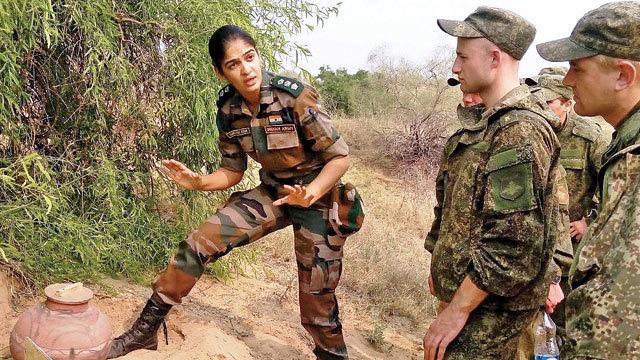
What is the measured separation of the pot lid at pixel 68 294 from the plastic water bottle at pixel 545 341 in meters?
2.31

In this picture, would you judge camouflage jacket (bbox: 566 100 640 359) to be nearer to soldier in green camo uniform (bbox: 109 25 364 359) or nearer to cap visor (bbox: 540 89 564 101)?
soldier in green camo uniform (bbox: 109 25 364 359)

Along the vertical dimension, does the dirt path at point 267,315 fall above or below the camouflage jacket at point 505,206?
below

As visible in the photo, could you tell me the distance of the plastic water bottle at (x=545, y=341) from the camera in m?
3.41

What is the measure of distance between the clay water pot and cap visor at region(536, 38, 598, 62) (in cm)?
230

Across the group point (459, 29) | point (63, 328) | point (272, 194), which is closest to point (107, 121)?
point (272, 194)

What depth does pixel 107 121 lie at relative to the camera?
190 inches

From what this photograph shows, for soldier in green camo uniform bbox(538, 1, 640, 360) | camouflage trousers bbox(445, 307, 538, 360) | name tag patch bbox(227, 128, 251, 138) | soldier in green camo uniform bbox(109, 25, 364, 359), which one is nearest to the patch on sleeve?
soldier in green camo uniform bbox(538, 1, 640, 360)

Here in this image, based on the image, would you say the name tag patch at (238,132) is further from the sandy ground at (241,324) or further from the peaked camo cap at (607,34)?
the peaked camo cap at (607,34)

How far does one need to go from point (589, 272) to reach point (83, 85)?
3945mm

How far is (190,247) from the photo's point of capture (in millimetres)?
3594

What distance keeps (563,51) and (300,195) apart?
164cm

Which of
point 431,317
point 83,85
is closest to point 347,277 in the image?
point 431,317

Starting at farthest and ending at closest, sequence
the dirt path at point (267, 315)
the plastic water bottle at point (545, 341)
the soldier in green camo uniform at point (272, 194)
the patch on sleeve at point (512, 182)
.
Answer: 1. the dirt path at point (267, 315)
2. the soldier in green camo uniform at point (272, 194)
3. the plastic water bottle at point (545, 341)
4. the patch on sleeve at point (512, 182)

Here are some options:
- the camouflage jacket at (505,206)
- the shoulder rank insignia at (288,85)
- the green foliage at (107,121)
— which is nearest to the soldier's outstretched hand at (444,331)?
the camouflage jacket at (505,206)
